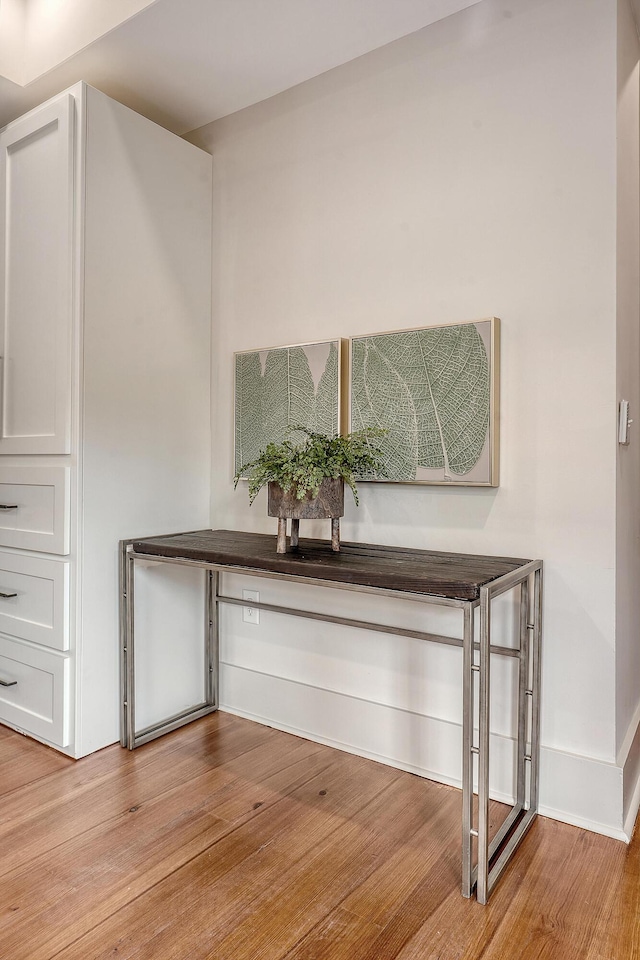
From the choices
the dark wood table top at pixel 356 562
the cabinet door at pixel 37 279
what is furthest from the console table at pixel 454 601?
→ the cabinet door at pixel 37 279

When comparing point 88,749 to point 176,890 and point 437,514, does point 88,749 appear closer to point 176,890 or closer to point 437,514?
point 176,890

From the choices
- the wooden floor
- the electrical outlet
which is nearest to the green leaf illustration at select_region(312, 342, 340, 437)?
the electrical outlet

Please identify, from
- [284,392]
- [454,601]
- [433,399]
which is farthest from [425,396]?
[454,601]

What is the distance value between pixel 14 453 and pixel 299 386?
3.55 ft

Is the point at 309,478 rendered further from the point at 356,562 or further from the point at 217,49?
the point at 217,49

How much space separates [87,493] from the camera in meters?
2.21

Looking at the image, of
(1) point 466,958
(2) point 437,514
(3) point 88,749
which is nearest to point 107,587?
(3) point 88,749

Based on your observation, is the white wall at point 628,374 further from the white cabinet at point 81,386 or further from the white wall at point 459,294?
the white cabinet at point 81,386

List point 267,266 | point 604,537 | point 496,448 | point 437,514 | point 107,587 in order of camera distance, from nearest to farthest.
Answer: point 604,537 < point 496,448 < point 437,514 < point 107,587 < point 267,266

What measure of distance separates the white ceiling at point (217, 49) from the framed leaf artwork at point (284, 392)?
99 cm

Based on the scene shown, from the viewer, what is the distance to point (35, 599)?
7.55ft

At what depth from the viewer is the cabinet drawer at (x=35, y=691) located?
2199mm

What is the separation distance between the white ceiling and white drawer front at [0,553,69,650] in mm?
1779

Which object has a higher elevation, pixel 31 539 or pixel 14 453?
pixel 14 453
